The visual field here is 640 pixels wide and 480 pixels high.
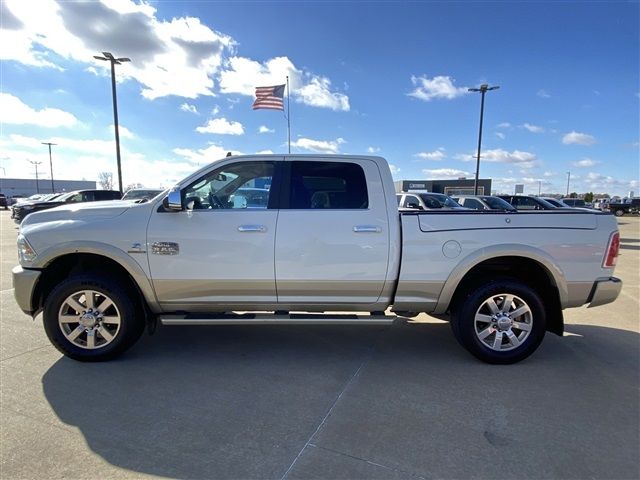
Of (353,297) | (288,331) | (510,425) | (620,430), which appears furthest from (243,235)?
(620,430)

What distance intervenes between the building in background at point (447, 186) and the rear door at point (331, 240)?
4265cm

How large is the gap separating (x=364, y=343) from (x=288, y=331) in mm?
934

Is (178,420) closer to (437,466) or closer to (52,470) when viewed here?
(52,470)

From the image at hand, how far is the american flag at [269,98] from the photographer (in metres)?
18.5

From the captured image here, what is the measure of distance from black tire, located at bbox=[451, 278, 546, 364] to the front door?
73.7 inches

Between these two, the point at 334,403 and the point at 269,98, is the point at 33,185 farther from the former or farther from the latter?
the point at 334,403

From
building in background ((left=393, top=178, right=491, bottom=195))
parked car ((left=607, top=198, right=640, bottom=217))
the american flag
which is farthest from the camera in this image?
building in background ((left=393, top=178, right=491, bottom=195))

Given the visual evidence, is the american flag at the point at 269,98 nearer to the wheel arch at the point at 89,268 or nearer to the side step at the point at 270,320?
the wheel arch at the point at 89,268

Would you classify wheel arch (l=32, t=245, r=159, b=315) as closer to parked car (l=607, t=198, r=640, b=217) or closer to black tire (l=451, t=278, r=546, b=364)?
black tire (l=451, t=278, r=546, b=364)

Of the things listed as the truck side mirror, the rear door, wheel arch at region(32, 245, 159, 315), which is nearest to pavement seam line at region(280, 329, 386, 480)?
the rear door

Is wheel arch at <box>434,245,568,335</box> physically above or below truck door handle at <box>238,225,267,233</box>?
below

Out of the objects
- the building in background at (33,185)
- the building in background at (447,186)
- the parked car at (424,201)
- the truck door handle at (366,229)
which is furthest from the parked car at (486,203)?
the building in background at (33,185)

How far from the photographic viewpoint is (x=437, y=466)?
7.75ft

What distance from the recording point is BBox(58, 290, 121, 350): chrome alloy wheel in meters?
3.66
